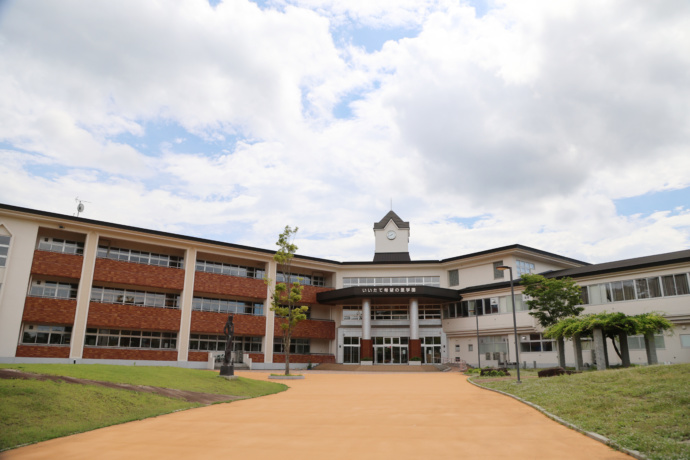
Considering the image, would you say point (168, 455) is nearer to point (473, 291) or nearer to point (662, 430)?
point (662, 430)

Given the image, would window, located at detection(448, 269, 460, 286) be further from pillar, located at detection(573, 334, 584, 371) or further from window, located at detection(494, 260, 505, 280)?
pillar, located at detection(573, 334, 584, 371)

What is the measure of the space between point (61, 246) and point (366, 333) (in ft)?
87.7

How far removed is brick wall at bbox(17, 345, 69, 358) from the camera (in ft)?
104

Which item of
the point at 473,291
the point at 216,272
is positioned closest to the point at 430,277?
the point at 473,291

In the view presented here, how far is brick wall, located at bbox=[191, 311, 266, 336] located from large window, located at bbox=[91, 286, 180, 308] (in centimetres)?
225

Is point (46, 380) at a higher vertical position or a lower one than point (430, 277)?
lower

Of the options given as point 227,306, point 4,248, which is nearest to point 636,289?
point 227,306

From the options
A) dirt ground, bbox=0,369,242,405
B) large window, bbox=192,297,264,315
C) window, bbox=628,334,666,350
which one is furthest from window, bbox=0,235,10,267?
window, bbox=628,334,666,350

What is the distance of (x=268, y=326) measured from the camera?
143ft

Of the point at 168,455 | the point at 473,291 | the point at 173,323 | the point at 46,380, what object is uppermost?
the point at 473,291

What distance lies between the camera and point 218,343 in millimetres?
41938

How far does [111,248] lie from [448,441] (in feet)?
116

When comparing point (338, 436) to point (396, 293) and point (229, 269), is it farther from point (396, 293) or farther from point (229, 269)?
point (229, 269)

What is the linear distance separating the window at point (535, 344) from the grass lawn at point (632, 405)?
20259 millimetres
